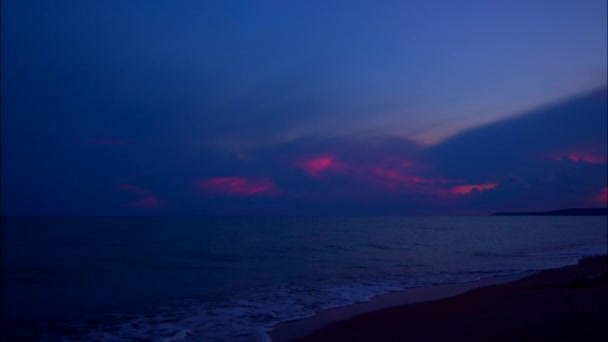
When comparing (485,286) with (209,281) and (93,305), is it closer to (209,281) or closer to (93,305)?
(209,281)

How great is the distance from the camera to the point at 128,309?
14445mm

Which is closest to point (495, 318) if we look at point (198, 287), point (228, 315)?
point (228, 315)

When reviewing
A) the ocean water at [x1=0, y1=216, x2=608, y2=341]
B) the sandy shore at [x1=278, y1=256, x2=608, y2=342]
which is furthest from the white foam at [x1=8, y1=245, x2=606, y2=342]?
the sandy shore at [x1=278, y1=256, x2=608, y2=342]

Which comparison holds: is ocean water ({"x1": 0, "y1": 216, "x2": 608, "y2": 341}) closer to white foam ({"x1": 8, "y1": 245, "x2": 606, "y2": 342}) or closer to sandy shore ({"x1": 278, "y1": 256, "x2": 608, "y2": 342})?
white foam ({"x1": 8, "y1": 245, "x2": 606, "y2": 342})

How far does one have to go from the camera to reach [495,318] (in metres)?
11.9

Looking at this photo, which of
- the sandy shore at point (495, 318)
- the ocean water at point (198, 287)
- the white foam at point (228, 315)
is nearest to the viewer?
the sandy shore at point (495, 318)

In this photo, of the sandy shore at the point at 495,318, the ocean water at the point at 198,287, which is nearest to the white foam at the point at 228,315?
the ocean water at the point at 198,287

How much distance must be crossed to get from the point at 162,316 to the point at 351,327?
5652mm

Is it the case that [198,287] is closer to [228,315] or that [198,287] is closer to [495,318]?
[228,315]

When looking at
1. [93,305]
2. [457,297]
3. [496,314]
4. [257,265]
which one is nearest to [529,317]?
[496,314]

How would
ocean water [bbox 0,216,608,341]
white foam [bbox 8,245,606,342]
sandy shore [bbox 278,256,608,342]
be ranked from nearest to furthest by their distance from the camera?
sandy shore [bbox 278,256,608,342], white foam [bbox 8,245,606,342], ocean water [bbox 0,216,608,341]

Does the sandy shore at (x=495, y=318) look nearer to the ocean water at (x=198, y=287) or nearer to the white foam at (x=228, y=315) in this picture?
the white foam at (x=228, y=315)

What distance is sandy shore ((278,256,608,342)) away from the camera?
32.2ft

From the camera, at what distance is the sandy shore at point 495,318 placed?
32.2 feet
